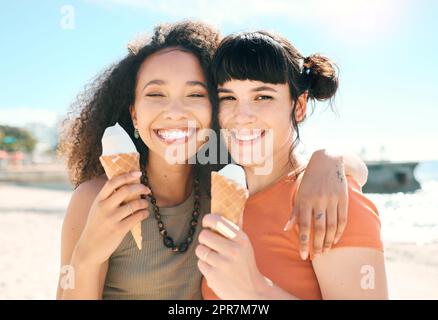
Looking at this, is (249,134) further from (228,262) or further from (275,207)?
(228,262)

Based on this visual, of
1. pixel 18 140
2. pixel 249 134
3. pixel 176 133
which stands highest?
pixel 18 140

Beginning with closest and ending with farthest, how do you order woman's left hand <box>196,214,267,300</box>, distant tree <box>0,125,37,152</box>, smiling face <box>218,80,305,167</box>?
woman's left hand <box>196,214,267,300</box> → smiling face <box>218,80,305,167</box> → distant tree <box>0,125,37,152</box>

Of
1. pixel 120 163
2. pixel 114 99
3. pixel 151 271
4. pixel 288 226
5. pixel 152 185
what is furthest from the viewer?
pixel 114 99

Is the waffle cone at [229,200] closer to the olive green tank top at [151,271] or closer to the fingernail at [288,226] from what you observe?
the fingernail at [288,226]

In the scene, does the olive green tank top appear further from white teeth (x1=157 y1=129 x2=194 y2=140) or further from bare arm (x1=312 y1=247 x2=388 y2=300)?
bare arm (x1=312 y1=247 x2=388 y2=300)

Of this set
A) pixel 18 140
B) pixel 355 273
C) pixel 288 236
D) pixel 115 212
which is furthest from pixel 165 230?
pixel 18 140

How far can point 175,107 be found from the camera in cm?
313

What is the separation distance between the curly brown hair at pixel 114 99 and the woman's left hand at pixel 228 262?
122 cm

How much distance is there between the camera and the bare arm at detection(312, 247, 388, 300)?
2.29 m

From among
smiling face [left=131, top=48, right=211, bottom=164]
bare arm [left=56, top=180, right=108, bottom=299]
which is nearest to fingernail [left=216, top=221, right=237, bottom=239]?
bare arm [left=56, top=180, right=108, bottom=299]

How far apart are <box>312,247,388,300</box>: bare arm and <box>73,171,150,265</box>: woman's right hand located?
1.07m

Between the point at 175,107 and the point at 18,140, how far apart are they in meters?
94.6

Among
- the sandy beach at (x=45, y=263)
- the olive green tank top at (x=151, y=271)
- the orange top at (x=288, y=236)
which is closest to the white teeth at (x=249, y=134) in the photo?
the orange top at (x=288, y=236)
